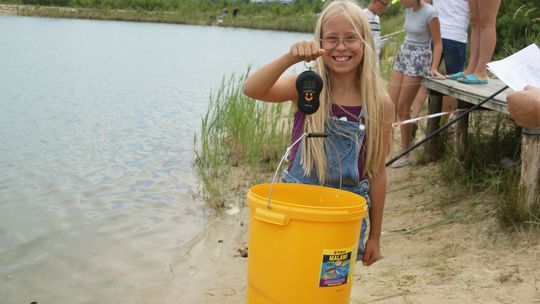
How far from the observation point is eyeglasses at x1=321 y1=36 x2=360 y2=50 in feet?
7.31

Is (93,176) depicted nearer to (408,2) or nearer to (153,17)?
(408,2)

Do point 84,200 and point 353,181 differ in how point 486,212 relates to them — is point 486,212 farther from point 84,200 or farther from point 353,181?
point 84,200

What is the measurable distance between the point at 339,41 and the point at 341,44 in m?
0.02

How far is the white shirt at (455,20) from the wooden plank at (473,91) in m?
0.44

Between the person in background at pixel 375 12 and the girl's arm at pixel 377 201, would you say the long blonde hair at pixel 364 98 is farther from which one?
the person in background at pixel 375 12

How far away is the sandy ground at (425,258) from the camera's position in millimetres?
2838

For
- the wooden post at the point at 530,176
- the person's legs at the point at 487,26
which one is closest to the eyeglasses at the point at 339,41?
the wooden post at the point at 530,176

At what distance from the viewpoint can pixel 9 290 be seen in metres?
3.60

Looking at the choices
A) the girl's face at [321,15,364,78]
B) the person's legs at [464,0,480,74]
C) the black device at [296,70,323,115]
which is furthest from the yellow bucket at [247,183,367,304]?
the person's legs at [464,0,480,74]

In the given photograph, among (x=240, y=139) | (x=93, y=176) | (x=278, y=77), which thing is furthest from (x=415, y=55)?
(x=93, y=176)

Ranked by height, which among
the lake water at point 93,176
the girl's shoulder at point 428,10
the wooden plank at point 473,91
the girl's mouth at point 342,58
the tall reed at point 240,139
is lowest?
the lake water at point 93,176

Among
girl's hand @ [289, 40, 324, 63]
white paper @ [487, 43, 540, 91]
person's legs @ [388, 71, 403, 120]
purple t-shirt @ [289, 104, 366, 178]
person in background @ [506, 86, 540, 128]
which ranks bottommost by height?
person's legs @ [388, 71, 403, 120]

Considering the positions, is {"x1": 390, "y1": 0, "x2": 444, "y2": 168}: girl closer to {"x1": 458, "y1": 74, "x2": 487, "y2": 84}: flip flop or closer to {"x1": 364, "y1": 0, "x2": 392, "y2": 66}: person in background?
{"x1": 364, "y1": 0, "x2": 392, "y2": 66}: person in background

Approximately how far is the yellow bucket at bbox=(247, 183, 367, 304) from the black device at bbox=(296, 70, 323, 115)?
0.28 m
